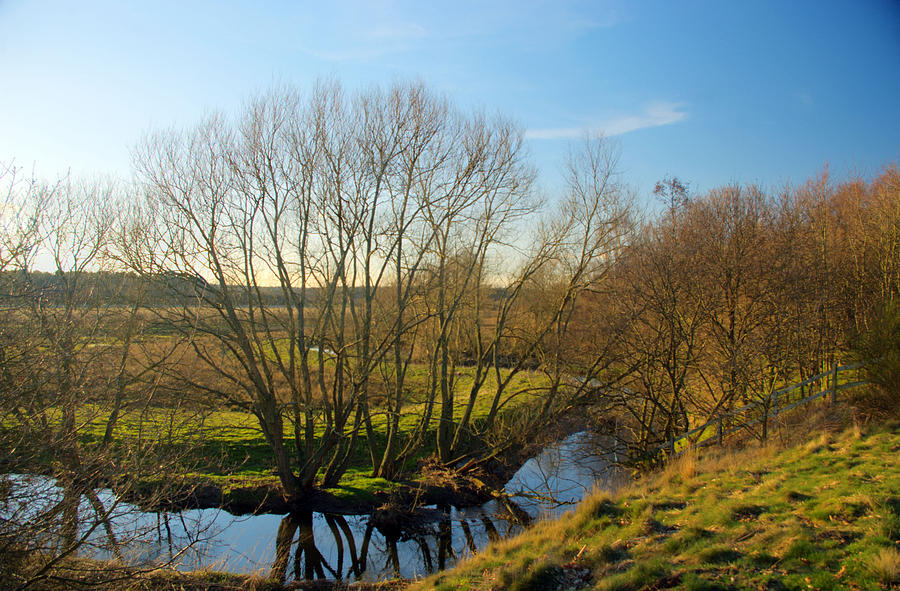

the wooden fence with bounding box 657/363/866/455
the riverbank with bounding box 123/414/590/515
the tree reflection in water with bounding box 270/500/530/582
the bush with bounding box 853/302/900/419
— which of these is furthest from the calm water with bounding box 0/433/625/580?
the bush with bounding box 853/302/900/419

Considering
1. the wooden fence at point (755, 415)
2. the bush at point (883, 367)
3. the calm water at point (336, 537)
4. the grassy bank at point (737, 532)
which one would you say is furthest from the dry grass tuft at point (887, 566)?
the bush at point (883, 367)

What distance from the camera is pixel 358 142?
1414 cm

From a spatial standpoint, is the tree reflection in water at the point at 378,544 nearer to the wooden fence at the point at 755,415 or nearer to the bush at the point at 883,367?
the wooden fence at the point at 755,415

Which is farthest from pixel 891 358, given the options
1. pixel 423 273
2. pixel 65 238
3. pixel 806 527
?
pixel 65 238

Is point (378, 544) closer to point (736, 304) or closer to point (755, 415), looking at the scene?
point (755, 415)

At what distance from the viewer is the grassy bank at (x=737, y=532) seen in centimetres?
550

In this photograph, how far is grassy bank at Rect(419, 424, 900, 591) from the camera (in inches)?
217

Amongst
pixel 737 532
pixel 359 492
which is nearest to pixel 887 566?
pixel 737 532

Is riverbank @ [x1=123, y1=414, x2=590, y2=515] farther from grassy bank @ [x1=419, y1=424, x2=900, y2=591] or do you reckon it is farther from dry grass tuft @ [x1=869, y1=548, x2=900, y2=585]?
dry grass tuft @ [x1=869, y1=548, x2=900, y2=585]

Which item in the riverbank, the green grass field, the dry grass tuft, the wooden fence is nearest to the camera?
the dry grass tuft

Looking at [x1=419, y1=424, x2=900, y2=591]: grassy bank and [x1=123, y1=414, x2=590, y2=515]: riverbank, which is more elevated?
[x1=419, y1=424, x2=900, y2=591]: grassy bank

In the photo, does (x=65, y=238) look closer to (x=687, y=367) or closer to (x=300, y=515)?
(x=300, y=515)

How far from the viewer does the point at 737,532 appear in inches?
263

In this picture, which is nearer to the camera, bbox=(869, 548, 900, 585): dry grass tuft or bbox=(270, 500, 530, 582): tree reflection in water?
bbox=(869, 548, 900, 585): dry grass tuft
